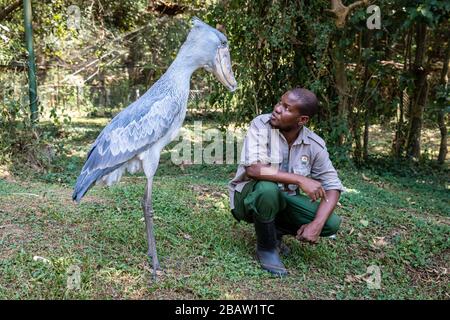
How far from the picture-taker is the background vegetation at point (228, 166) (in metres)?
3.34

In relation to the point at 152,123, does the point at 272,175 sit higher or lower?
lower

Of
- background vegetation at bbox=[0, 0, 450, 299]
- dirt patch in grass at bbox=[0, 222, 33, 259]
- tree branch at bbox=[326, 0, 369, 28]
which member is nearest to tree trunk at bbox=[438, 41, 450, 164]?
background vegetation at bbox=[0, 0, 450, 299]

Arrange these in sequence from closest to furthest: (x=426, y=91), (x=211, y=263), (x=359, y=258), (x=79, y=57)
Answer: (x=211, y=263), (x=359, y=258), (x=426, y=91), (x=79, y=57)

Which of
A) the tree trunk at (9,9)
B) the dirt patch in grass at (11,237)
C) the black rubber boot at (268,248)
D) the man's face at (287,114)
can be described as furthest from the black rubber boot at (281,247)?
the tree trunk at (9,9)

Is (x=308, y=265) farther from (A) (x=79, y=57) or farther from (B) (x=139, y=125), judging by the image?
(A) (x=79, y=57)

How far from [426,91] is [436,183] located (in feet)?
5.06

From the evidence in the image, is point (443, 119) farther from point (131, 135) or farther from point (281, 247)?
point (131, 135)

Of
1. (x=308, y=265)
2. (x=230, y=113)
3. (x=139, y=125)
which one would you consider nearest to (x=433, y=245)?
(x=308, y=265)

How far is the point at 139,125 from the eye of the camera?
3.13 metres

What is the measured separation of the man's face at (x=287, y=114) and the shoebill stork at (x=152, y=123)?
16.1 inches

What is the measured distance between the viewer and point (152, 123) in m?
3.12

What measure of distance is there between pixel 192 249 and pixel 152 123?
102 centimetres

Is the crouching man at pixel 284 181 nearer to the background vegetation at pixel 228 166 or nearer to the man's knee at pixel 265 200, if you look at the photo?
the man's knee at pixel 265 200

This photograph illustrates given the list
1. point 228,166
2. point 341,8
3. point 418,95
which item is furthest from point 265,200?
point 418,95
